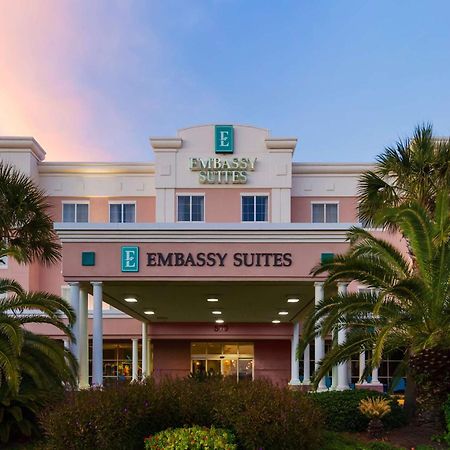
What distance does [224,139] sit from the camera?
32.9 metres

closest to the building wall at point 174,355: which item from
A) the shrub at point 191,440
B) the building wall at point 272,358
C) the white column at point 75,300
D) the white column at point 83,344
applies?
the building wall at point 272,358

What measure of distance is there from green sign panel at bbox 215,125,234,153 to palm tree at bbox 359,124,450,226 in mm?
14775

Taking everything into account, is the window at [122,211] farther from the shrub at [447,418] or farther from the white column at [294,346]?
the shrub at [447,418]

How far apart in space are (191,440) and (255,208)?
23.1 meters

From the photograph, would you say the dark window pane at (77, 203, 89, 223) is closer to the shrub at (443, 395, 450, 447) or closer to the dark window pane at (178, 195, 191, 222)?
the dark window pane at (178, 195, 191, 222)

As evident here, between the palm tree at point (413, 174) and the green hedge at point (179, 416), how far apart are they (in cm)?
797

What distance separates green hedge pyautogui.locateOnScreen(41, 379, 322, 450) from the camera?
10.5 meters

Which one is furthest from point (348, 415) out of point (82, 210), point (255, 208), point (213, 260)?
point (82, 210)

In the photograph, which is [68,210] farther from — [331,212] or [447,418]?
[447,418]

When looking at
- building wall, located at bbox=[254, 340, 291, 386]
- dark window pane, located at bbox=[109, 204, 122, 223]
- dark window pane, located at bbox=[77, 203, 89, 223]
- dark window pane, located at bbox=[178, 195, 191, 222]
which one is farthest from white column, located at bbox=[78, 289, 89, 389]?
dark window pane, located at bbox=[77, 203, 89, 223]

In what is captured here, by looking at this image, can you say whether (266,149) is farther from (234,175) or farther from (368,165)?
(368,165)

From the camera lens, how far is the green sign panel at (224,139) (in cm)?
3281

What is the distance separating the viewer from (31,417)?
13930 mm

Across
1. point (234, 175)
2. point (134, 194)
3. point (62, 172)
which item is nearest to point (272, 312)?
point (234, 175)
